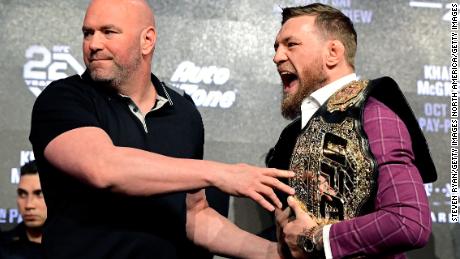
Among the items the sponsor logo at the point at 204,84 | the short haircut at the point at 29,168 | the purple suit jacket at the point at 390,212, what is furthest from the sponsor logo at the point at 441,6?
the short haircut at the point at 29,168

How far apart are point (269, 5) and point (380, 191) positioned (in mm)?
1879

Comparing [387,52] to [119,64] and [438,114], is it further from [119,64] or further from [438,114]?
[119,64]

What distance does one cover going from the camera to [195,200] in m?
2.39

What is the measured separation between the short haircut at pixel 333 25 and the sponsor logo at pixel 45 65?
136 centimetres

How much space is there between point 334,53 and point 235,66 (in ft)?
3.90

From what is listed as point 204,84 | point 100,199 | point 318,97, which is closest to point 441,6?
point 204,84

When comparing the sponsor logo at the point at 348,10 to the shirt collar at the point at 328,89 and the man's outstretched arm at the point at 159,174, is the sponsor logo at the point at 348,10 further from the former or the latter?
the man's outstretched arm at the point at 159,174

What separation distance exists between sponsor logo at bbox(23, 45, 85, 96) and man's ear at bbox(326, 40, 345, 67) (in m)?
1.50

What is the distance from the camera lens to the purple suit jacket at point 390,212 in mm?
2148

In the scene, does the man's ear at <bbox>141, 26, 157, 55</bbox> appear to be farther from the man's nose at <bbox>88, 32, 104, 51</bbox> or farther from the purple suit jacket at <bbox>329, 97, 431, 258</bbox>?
the purple suit jacket at <bbox>329, 97, 431, 258</bbox>

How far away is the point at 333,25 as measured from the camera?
2725 millimetres

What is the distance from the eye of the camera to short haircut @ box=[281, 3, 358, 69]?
2.70 metres

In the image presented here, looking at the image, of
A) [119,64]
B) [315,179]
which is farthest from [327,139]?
[119,64]

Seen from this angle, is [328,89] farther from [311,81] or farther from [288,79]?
[288,79]
